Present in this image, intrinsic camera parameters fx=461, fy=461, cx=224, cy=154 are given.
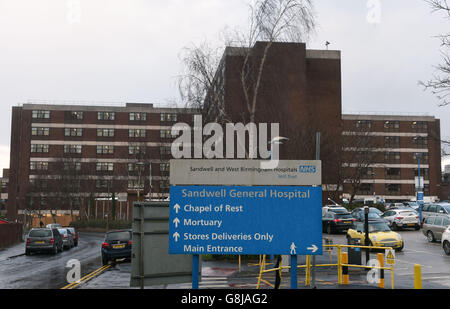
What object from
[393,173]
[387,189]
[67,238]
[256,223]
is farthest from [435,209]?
[393,173]

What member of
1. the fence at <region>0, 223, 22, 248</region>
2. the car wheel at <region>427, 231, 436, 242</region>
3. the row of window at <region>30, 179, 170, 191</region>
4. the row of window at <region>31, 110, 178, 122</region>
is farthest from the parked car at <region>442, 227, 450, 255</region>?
the row of window at <region>31, 110, 178, 122</region>

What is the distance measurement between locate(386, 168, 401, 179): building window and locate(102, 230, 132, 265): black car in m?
71.9

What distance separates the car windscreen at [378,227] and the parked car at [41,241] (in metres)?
19.9

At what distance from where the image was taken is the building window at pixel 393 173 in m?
86.1

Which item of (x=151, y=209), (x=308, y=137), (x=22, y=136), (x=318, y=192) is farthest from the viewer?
(x=22, y=136)

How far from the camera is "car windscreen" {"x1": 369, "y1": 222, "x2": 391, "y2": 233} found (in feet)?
76.4

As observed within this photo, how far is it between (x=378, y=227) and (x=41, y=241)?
20.7 metres

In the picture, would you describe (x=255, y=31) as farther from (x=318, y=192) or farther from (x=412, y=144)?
(x=412, y=144)

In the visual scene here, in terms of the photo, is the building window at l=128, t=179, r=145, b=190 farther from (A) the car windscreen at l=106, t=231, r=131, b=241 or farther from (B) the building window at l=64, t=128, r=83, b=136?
(A) the car windscreen at l=106, t=231, r=131, b=241

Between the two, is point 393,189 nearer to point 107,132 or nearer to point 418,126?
point 418,126

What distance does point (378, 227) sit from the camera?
23484mm

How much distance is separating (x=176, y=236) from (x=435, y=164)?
3567 inches

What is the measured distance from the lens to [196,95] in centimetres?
2572
